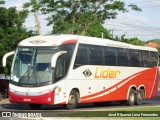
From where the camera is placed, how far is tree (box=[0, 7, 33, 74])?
1357 inches

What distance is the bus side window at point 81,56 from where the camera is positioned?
23766 millimetres

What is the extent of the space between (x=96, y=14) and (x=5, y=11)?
22.4 feet

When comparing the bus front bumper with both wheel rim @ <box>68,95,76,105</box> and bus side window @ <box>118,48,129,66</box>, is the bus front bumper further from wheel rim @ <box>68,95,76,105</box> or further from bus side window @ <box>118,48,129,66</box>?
bus side window @ <box>118,48,129,66</box>

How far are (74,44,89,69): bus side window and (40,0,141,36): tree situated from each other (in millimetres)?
12894

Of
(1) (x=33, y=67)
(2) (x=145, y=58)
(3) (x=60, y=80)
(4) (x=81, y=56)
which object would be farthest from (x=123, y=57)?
(1) (x=33, y=67)

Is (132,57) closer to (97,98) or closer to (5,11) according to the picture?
(97,98)

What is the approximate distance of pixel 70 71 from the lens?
76.3 ft

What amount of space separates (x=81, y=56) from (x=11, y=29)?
41.1 ft

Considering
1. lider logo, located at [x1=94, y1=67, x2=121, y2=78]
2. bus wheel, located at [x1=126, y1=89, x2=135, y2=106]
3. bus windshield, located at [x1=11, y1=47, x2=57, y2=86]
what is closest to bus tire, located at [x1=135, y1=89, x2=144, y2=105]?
bus wheel, located at [x1=126, y1=89, x2=135, y2=106]

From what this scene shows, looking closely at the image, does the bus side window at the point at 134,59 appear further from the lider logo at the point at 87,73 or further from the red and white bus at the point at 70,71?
the lider logo at the point at 87,73

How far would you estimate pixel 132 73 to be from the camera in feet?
95.1

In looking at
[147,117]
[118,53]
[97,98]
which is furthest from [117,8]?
[147,117]

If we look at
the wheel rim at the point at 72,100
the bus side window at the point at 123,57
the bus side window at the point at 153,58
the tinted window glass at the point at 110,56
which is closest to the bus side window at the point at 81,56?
the wheel rim at the point at 72,100

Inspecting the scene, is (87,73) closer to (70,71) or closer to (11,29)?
(70,71)
